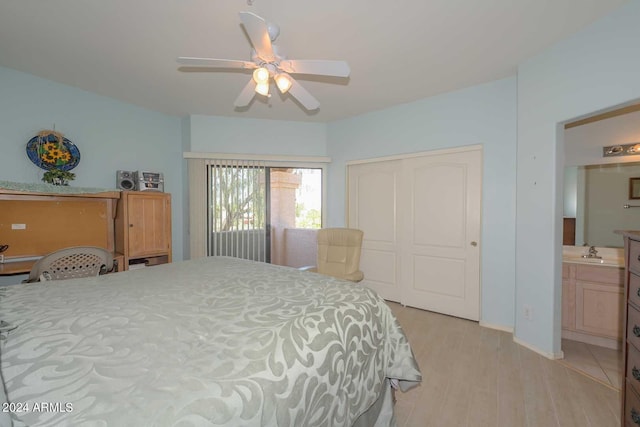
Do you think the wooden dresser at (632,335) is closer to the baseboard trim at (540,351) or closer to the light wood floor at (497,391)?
the light wood floor at (497,391)

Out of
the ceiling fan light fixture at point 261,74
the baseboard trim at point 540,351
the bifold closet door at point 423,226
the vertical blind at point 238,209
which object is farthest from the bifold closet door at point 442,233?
the ceiling fan light fixture at point 261,74

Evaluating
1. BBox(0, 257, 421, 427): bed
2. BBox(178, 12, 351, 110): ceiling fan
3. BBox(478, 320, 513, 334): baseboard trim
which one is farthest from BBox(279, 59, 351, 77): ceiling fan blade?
BBox(478, 320, 513, 334): baseboard trim

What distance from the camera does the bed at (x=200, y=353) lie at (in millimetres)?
676

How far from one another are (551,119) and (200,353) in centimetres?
298

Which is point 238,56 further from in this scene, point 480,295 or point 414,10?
point 480,295

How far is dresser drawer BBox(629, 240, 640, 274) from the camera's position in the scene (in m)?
1.40

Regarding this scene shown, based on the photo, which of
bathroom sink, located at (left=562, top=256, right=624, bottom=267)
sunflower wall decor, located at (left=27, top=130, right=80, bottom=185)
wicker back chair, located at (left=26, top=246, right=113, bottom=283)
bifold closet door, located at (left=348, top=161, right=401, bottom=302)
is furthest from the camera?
bifold closet door, located at (left=348, top=161, right=401, bottom=302)

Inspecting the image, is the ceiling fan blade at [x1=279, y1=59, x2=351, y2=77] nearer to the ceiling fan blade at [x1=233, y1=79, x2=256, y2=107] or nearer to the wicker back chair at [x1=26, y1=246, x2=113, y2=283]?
the ceiling fan blade at [x1=233, y1=79, x2=256, y2=107]

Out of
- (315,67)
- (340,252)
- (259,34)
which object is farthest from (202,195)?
(259,34)

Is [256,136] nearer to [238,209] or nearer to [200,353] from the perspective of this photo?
[238,209]

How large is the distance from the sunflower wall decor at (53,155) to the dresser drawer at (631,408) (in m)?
4.60

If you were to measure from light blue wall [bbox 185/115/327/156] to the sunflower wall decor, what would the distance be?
132cm

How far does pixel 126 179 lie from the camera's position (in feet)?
11.3

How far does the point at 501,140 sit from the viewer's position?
2.94 meters
